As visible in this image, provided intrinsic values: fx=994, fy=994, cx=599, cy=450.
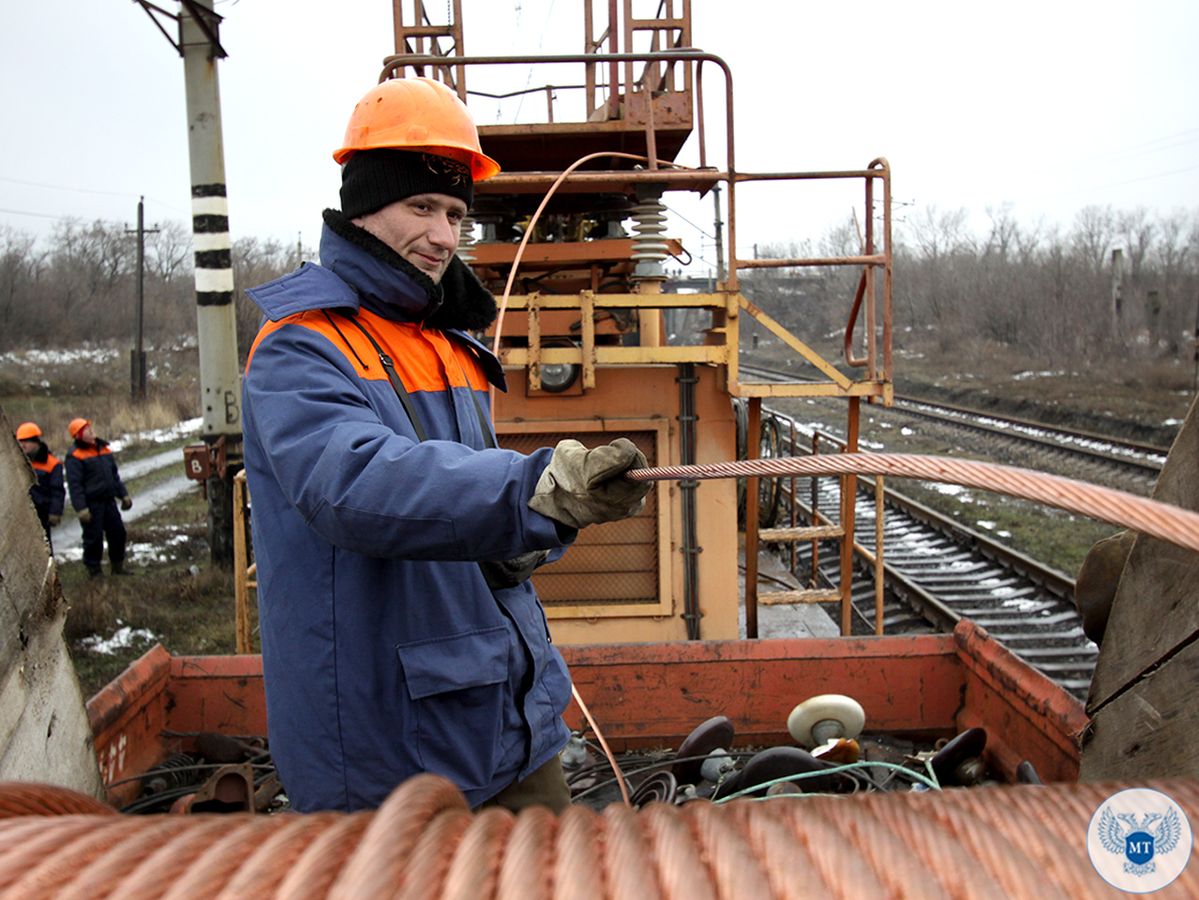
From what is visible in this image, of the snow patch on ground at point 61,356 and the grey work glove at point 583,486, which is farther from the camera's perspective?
the snow patch on ground at point 61,356

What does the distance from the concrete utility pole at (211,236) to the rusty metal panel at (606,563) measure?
15.1ft

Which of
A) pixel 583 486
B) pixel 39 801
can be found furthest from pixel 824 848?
pixel 39 801

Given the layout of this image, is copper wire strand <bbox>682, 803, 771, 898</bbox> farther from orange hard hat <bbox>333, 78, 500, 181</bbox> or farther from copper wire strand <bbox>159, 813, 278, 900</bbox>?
orange hard hat <bbox>333, 78, 500, 181</bbox>

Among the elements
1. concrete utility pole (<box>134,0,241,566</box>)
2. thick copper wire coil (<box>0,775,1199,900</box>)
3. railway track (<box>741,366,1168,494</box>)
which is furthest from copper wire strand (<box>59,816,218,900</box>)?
railway track (<box>741,366,1168,494</box>)

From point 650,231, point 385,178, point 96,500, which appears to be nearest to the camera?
point 385,178

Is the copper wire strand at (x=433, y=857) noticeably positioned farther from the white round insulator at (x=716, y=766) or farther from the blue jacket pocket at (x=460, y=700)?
the white round insulator at (x=716, y=766)

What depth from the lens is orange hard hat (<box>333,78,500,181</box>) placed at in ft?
7.03

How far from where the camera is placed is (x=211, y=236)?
385 inches

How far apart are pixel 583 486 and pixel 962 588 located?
9.31 metres

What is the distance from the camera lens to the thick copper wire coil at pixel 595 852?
95cm

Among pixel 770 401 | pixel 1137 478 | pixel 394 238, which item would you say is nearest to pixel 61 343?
pixel 770 401

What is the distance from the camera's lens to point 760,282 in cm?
7206

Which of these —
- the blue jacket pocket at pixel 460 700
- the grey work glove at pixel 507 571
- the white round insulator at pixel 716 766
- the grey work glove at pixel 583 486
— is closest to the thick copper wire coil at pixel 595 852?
the grey work glove at pixel 583 486

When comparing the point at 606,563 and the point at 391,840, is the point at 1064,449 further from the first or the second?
the point at 391,840
